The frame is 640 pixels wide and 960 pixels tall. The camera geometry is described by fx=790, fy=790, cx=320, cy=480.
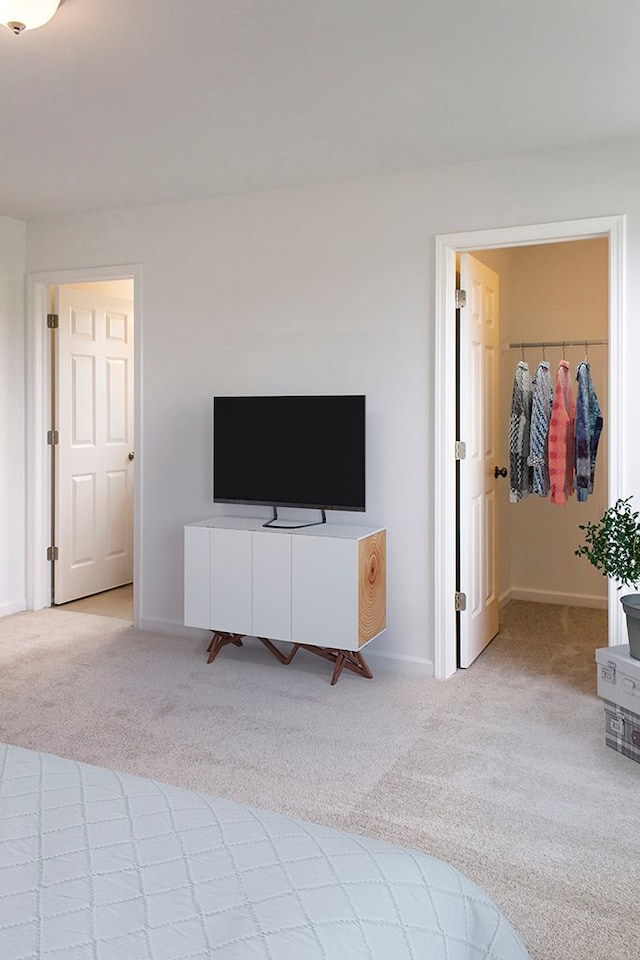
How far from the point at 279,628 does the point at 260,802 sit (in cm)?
131

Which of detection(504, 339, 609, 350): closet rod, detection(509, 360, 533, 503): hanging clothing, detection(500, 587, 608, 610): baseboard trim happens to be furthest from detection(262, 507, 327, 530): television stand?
detection(504, 339, 609, 350): closet rod

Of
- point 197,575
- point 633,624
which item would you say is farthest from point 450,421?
point 197,575

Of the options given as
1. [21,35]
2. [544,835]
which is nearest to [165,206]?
[21,35]

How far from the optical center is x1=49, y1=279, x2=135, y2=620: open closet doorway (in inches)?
Answer: 207

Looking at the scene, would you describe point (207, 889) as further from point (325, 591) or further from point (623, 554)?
point (325, 591)

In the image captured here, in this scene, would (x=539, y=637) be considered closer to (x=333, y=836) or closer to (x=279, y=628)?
(x=279, y=628)

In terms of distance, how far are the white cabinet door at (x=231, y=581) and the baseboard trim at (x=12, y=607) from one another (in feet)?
5.65

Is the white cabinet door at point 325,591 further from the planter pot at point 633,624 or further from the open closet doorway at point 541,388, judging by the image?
the planter pot at point 633,624

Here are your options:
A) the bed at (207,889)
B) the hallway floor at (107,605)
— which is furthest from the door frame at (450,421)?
the bed at (207,889)

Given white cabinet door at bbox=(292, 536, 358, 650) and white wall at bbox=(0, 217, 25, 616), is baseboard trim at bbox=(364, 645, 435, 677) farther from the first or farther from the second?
white wall at bbox=(0, 217, 25, 616)

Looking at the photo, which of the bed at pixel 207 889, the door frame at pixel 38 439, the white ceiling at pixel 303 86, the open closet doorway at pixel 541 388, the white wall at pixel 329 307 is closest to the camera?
the bed at pixel 207 889

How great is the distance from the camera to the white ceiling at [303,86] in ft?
7.84

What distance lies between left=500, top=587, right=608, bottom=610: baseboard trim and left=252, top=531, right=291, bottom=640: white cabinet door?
2041 millimetres

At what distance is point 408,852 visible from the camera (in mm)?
1252
